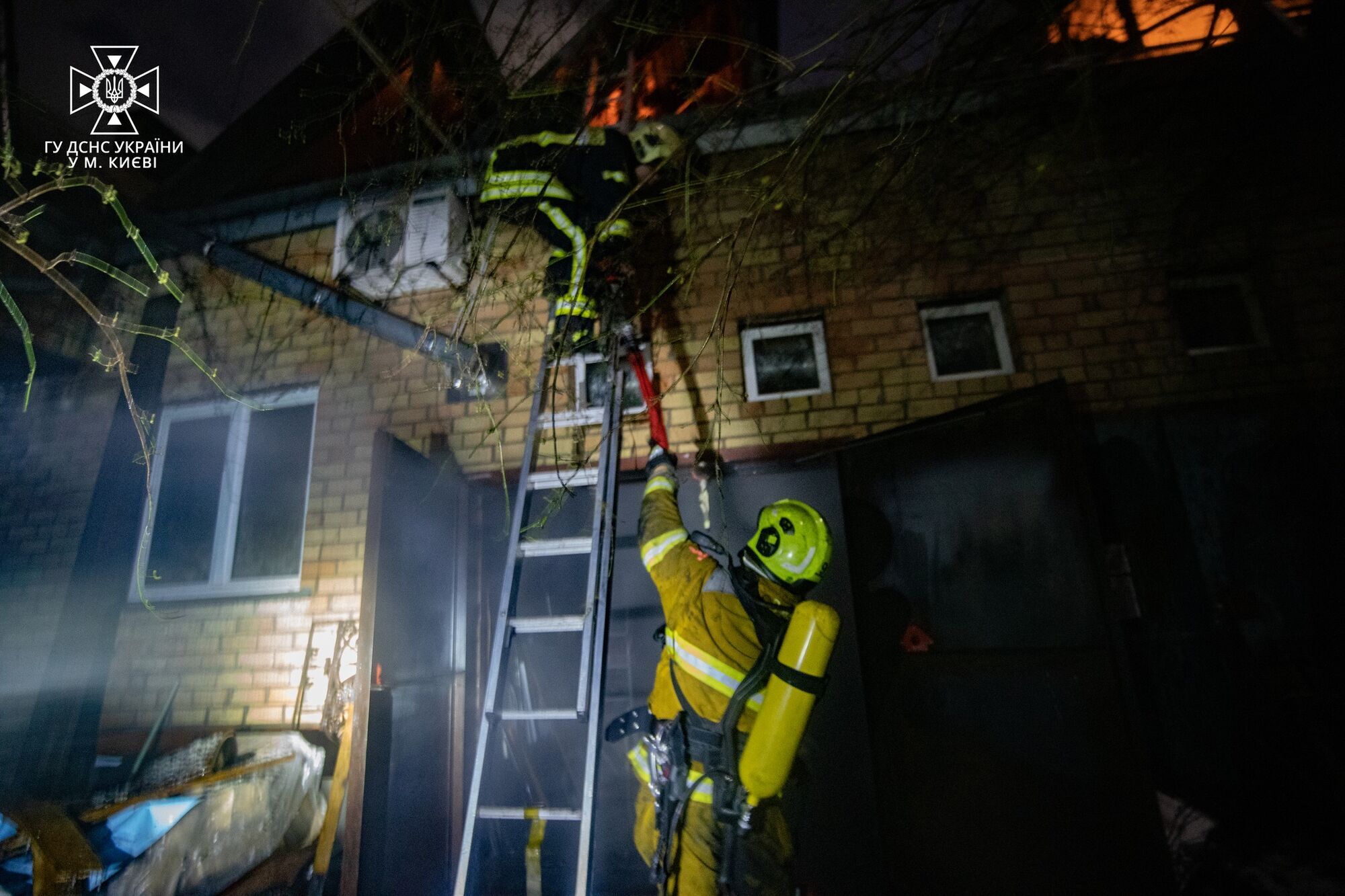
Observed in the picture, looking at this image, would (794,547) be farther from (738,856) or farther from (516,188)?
(516,188)

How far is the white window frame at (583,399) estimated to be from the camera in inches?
123

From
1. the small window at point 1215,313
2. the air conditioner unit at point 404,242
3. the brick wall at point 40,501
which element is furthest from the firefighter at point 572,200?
the brick wall at point 40,501

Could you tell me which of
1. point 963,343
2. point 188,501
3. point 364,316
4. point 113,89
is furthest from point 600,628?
point 113,89

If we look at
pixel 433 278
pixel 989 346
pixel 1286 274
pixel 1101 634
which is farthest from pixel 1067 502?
pixel 433 278

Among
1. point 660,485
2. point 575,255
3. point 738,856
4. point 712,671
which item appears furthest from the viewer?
point 575,255

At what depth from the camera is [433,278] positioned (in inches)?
138

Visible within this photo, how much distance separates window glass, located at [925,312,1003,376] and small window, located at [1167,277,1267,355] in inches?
37.9

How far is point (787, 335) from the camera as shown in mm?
3373

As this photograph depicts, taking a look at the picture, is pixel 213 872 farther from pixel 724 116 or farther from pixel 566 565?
pixel 724 116

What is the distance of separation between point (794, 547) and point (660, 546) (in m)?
0.56

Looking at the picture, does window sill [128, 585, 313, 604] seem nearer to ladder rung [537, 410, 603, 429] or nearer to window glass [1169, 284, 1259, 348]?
ladder rung [537, 410, 603, 429]

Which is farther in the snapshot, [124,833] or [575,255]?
[575,255]

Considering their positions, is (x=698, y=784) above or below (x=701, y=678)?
below

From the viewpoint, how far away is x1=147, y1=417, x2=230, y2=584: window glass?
3.73 meters
